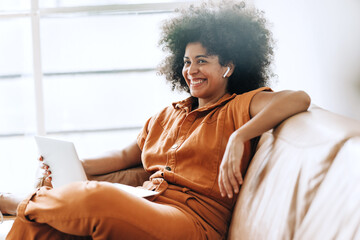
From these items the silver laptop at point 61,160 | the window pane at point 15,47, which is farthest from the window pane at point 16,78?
the silver laptop at point 61,160

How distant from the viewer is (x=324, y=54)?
1.73 metres

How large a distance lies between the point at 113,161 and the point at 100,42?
1602 mm

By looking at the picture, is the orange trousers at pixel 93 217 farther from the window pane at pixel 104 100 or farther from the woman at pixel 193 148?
the window pane at pixel 104 100

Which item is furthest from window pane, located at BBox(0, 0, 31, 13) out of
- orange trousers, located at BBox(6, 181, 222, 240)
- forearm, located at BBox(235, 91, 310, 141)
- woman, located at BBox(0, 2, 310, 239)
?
forearm, located at BBox(235, 91, 310, 141)

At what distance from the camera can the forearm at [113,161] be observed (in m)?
2.03

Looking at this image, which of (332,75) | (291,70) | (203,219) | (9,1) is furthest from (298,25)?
(9,1)

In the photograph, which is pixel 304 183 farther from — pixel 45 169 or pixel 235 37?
pixel 45 169

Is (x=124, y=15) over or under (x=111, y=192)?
over

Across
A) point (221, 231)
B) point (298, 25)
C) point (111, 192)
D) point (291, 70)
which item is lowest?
point (221, 231)

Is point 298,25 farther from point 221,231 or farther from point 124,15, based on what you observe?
point 124,15

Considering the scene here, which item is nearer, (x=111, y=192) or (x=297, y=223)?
(x=297, y=223)

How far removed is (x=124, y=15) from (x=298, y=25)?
1.67 m

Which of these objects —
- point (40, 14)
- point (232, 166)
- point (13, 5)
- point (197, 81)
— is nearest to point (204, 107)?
point (197, 81)

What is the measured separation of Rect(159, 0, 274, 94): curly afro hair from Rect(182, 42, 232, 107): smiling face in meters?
0.03
